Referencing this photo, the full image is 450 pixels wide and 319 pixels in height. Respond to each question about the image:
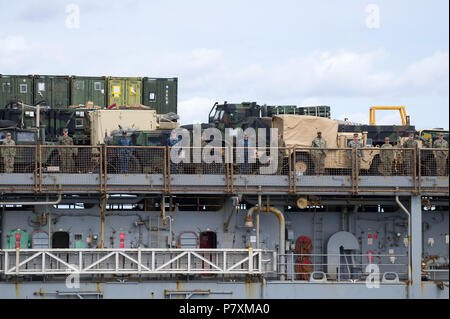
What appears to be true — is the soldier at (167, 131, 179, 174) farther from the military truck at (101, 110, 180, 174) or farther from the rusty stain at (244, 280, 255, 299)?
the rusty stain at (244, 280, 255, 299)

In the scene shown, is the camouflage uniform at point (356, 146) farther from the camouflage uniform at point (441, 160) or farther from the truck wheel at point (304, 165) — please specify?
the camouflage uniform at point (441, 160)

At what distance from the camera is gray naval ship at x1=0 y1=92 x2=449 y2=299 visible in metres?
32.9

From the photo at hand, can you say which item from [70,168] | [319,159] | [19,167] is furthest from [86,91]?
[319,159]

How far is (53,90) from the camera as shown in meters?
44.8

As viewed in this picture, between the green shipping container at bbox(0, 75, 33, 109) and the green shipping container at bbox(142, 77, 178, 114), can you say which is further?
the green shipping container at bbox(142, 77, 178, 114)

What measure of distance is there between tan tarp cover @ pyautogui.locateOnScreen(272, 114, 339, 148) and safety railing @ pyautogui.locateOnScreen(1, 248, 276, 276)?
15.5ft

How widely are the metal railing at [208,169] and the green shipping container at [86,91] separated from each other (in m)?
10.8

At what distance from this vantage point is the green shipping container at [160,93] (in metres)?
44.9

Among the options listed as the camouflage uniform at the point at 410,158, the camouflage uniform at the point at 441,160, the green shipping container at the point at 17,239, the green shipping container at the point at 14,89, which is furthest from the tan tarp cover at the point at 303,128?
the green shipping container at the point at 14,89

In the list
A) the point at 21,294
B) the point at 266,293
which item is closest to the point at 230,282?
the point at 266,293

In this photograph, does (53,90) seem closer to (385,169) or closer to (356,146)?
(356,146)

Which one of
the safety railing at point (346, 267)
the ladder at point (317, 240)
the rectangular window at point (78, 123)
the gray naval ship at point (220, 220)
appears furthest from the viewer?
the rectangular window at point (78, 123)

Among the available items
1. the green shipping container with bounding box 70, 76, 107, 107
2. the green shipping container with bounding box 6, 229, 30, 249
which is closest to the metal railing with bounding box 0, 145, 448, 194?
the green shipping container with bounding box 6, 229, 30, 249

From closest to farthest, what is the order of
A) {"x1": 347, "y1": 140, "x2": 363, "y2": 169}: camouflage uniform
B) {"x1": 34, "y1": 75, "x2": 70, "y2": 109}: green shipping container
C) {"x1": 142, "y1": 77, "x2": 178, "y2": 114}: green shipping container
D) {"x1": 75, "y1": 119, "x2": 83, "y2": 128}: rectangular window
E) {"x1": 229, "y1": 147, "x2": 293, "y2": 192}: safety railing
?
1. {"x1": 229, "y1": 147, "x2": 293, "y2": 192}: safety railing
2. {"x1": 347, "y1": 140, "x2": 363, "y2": 169}: camouflage uniform
3. {"x1": 75, "y1": 119, "x2": 83, "y2": 128}: rectangular window
4. {"x1": 34, "y1": 75, "x2": 70, "y2": 109}: green shipping container
5. {"x1": 142, "y1": 77, "x2": 178, "y2": 114}: green shipping container
